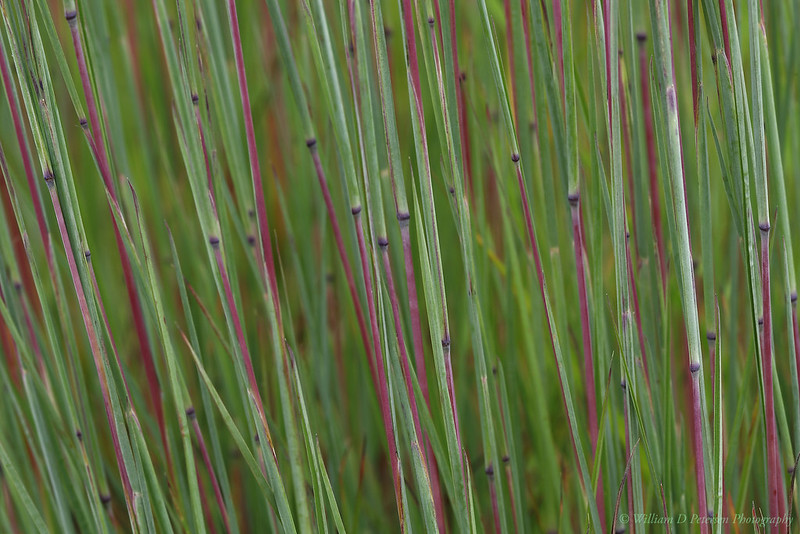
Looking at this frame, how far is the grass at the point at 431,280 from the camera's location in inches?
22.3

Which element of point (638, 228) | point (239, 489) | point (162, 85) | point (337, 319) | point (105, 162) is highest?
point (162, 85)

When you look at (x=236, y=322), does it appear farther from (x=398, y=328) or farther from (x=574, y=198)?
(x=574, y=198)

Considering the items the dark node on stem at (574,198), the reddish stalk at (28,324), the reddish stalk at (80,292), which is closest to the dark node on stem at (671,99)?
the dark node on stem at (574,198)

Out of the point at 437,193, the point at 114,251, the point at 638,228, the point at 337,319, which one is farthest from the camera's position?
the point at 114,251

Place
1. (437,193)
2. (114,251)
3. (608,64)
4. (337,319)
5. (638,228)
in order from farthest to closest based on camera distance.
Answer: (114,251)
(337,319)
(437,193)
(638,228)
(608,64)

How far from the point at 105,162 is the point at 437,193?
18.1 inches

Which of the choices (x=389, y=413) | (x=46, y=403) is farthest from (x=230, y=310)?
(x=46, y=403)

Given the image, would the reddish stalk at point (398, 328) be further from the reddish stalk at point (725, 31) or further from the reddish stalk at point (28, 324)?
the reddish stalk at point (28, 324)

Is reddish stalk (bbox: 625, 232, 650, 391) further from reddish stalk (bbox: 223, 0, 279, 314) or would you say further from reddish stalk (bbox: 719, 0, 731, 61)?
reddish stalk (bbox: 223, 0, 279, 314)

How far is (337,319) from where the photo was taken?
111 cm

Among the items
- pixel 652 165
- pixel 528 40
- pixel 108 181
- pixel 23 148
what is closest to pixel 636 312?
pixel 652 165

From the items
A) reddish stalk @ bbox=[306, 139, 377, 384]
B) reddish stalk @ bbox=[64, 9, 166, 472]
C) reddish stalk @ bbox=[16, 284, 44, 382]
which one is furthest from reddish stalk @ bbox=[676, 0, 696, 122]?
reddish stalk @ bbox=[16, 284, 44, 382]

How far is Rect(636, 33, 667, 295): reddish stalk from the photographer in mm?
711

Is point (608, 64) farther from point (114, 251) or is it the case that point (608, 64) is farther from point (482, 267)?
point (114, 251)
